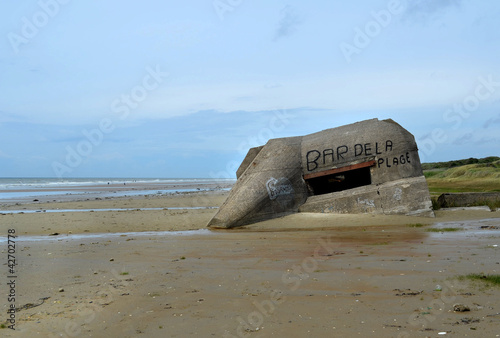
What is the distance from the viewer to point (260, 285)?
578 cm

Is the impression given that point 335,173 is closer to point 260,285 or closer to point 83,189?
point 260,285

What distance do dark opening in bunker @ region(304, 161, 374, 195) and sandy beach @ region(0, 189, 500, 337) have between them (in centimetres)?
299

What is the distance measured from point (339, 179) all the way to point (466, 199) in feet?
13.5

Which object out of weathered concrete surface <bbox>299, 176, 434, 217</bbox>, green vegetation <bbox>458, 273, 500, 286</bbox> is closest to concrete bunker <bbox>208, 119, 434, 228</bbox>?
weathered concrete surface <bbox>299, 176, 434, 217</bbox>

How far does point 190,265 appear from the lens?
7.22m

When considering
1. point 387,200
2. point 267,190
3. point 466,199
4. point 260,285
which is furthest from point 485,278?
point 466,199

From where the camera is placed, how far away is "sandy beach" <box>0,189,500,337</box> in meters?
4.33

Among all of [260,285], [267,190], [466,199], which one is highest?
[466,199]

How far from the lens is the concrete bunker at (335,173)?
42.2 feet

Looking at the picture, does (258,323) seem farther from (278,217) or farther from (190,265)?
(278,217)

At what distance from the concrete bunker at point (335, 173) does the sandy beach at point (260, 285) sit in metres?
1.87

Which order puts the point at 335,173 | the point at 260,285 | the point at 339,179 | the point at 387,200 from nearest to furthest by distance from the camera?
1. the point at 260,285
2. the point at 387,200
3. the point at 335,173
4. the point at 339,179

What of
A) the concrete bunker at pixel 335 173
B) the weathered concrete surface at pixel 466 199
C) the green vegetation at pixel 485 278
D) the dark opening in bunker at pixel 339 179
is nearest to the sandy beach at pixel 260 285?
the green vegetation at pixel 485 278

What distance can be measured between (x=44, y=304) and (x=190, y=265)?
2374 mm
